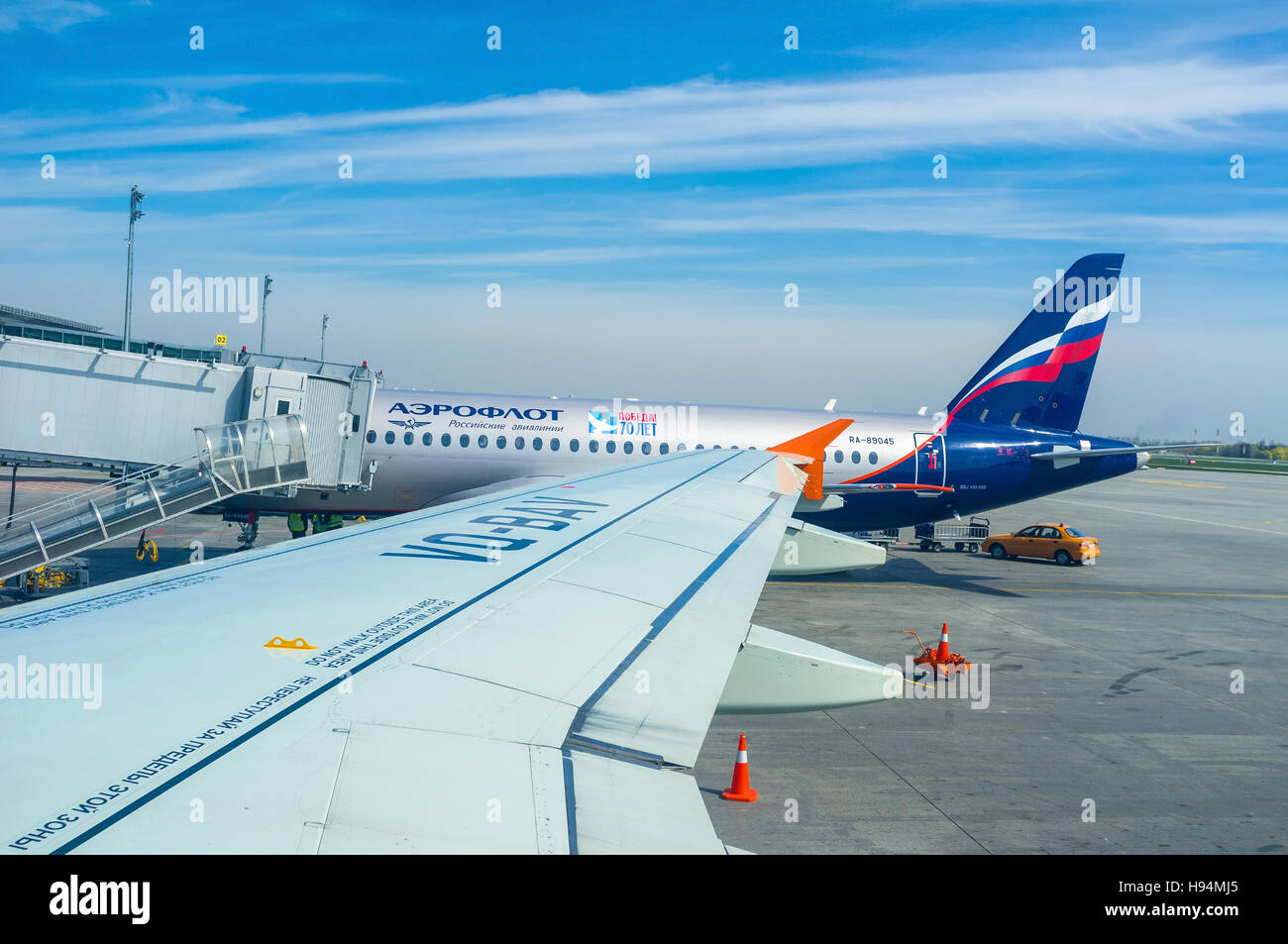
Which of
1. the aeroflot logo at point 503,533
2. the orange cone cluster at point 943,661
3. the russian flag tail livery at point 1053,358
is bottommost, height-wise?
the orange cone cluster at point 943,661

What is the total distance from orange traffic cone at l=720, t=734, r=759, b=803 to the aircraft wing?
4.83 m

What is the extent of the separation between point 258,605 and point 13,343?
61.5 ft

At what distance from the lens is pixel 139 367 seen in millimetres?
20672

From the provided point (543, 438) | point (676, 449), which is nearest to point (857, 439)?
point (676, 449)

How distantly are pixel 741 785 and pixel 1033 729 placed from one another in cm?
574

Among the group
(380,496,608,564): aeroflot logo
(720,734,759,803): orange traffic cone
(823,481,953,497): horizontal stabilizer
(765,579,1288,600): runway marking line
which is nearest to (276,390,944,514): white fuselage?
(823,481,953,497): horizontal stabilizer

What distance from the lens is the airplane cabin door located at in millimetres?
28953

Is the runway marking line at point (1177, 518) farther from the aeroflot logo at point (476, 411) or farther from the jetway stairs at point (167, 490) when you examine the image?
the jetway stairs at point (167, 490)

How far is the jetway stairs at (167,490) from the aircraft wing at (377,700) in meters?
12.2

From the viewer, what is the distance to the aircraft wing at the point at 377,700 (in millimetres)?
2688

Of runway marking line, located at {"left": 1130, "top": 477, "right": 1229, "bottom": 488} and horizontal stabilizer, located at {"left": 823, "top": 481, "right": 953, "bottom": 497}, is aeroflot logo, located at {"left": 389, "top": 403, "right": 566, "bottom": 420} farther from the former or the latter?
runway marking line, located at {"left": 1130, "top": 477, "right": 1229, "bottom": 488}
